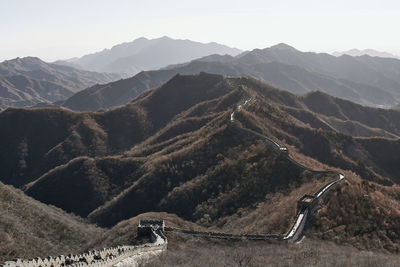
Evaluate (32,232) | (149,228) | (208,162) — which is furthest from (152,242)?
(208,162)

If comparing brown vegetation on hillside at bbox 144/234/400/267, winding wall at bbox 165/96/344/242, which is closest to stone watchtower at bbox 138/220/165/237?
winding wall at bbox 165/96/344/242

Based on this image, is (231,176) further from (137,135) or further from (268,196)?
(137,135)

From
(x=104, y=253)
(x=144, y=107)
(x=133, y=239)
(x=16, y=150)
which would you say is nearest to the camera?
(x=104, y=253)

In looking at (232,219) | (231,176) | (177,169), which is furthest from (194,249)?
(177,169)

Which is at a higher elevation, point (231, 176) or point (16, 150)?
point (231, 176)

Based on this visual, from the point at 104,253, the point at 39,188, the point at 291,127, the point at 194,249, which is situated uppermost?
the point at 104,253

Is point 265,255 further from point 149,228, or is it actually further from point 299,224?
point 149,228

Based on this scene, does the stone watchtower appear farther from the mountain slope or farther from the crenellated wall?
the mountain slope
